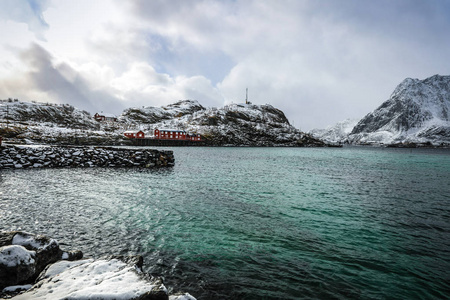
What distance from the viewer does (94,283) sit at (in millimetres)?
5441

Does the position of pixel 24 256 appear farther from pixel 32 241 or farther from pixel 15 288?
pixel 32 241

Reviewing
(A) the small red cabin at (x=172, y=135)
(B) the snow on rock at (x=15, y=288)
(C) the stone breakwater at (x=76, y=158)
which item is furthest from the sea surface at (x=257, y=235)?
(A) the small red cabin at (x=172, y=135)

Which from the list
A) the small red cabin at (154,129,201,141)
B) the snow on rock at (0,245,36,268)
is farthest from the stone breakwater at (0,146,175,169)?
the small red cabin at (154,129,201,141)

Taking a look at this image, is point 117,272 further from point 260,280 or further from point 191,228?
point 191,228

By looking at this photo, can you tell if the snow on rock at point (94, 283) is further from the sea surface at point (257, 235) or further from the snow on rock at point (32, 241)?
the sea surface at point (257, 235)

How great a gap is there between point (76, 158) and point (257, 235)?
35.5 m

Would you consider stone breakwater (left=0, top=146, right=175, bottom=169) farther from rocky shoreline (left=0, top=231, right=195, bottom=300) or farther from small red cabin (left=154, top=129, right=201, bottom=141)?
small red cabin (left=154, top=129, right=201, bottom=141)

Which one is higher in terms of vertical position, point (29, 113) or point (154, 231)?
point (29, 113)

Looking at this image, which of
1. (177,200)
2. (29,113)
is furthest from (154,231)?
(29,113)

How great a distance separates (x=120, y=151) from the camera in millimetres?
38875

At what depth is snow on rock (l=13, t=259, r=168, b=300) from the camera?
4930 millimetres

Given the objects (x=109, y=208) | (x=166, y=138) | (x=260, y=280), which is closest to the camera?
(x=260, y=280)

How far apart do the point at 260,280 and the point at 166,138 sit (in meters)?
163

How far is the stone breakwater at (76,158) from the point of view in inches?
1243
